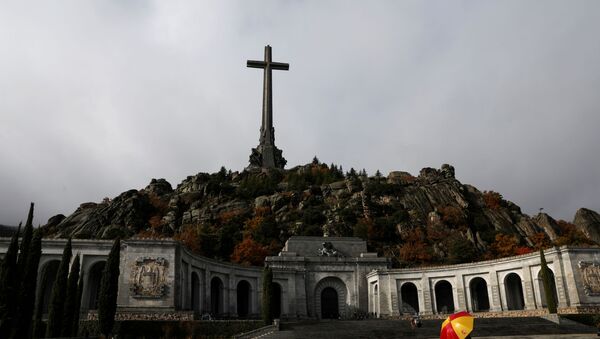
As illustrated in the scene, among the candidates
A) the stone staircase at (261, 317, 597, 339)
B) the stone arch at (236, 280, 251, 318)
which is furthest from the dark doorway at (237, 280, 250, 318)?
the stone staircase at (261, 317, 597, 339)

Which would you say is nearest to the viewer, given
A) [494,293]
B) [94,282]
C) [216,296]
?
[94,282]

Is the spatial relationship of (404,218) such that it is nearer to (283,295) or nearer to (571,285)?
(283,295)

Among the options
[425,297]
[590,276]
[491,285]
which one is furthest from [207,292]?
[590,276]

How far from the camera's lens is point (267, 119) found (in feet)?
295

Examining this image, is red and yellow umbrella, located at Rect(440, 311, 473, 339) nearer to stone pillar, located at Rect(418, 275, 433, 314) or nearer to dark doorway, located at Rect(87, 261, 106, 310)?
dark doorway, located at Rect(87, 261, 106, 310)

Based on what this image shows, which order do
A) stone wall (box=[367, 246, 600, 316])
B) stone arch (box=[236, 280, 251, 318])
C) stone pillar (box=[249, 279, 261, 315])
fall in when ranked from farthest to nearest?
stone arch (box=[236, 280, 251, 318]) → stone pillar (box=[249, 279, 261, 315]) → stone wall (box=[367, 246, 600, 316])

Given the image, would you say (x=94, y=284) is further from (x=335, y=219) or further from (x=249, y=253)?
(x=335, y=219)

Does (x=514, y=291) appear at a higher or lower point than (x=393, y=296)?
higher

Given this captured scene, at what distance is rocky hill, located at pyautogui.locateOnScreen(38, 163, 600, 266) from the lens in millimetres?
67250

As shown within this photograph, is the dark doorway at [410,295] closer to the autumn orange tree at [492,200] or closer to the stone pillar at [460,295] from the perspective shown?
the stone pillar at [460,295]

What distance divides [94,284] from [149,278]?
7058 mm

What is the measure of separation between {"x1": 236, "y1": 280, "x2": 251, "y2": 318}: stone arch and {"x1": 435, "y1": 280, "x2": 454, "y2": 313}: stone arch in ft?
Answer: 60.3

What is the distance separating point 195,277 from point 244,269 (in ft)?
19.6

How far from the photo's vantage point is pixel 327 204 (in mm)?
83125
